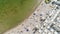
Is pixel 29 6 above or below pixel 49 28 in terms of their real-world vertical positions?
above

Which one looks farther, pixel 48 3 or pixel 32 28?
pixel 48 3

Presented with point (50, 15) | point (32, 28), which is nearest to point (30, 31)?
point (32, 28)

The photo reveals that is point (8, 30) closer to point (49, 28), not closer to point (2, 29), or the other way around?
point (2, 29)

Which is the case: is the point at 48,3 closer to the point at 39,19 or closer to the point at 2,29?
the point at 39,19

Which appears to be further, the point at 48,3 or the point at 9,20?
the point at 48,3

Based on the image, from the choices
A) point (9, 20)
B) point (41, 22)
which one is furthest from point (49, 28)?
point (9, 20)
